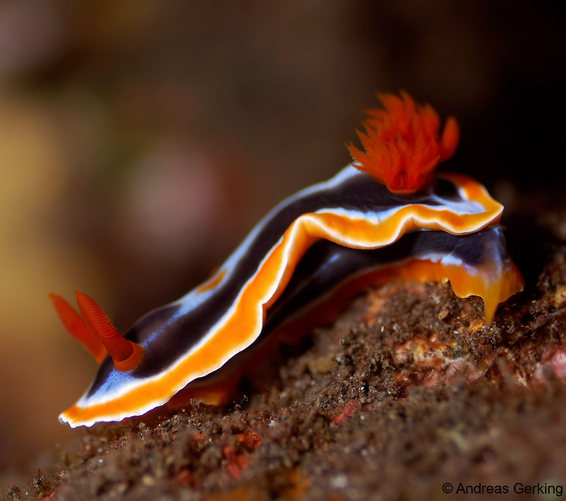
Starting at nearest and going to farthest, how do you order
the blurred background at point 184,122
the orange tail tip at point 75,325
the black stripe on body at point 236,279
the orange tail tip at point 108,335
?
1. the orange tail tip at point 108,335
2. the black stripe on body at point 236,279
3. the orange tail tip at point 75,325
4. the blurred background at point 184,122

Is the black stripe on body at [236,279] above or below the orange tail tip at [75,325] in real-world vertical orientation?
below

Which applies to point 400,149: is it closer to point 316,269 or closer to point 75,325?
point 316,269

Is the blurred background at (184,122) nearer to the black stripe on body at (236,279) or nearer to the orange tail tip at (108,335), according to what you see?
the black stripe on body at (236,279)

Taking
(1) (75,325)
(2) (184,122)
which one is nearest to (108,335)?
(1) (75,325)

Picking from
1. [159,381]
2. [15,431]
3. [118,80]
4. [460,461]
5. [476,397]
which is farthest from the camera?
[15,431]

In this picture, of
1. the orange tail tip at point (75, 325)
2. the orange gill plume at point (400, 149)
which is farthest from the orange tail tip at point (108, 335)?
the orange gill plume at point (400, 149)

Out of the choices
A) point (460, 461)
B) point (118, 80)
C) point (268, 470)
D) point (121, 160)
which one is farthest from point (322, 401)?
point (118, 80)

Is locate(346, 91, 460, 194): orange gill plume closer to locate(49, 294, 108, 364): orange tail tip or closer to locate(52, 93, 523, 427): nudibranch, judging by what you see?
locate(52, 93, 523, 427): nudibranch

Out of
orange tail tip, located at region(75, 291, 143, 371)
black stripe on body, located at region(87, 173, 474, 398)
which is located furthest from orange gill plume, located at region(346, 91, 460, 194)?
orange tail tip, located at region(75, 291, 143, 371)

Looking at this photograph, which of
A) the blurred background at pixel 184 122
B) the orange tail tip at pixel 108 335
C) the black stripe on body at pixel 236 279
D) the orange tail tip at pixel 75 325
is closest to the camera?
the orange tail tip at pixel 108 335

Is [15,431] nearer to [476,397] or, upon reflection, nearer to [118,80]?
[118,80]
